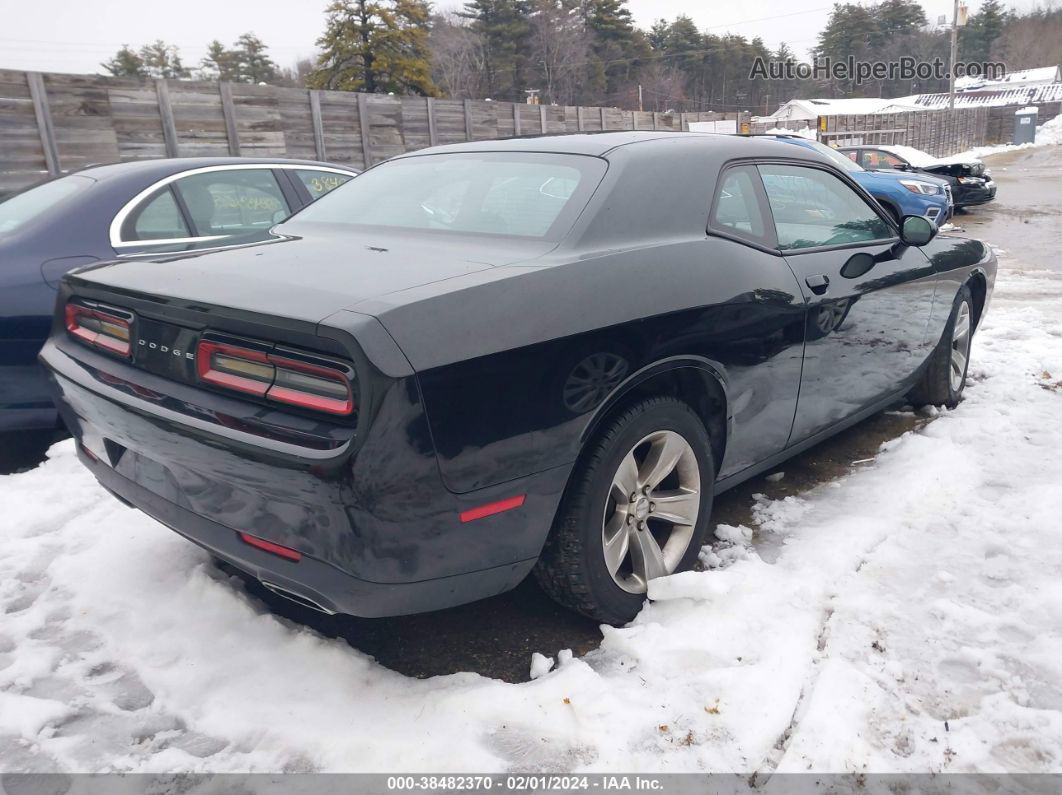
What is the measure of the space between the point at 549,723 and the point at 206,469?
3.69ft

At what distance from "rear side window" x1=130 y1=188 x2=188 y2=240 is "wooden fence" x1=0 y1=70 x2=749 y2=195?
11.7 ft

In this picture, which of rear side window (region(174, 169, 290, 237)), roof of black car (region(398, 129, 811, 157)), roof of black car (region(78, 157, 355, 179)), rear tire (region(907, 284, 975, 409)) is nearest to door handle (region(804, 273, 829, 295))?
roof of black car (region(398, 129, 811, 157))

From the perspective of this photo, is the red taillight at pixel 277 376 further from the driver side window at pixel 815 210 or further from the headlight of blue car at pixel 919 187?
the headlight of blue car at pixel 919 187


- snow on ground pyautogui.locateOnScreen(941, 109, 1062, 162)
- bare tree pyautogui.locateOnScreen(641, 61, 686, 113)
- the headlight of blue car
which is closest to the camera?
the headlight of blue car

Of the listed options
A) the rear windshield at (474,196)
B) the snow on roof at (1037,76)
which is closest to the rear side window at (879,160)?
the rear windshield at (474,196)

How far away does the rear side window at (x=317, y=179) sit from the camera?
5172 mm

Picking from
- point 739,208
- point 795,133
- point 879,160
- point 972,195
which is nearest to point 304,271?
point 739,208

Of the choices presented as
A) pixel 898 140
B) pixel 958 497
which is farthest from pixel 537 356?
pixel 898 140

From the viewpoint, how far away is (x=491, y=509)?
80.7 inches

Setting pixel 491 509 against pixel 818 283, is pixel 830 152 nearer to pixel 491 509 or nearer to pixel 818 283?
pixel 818 283

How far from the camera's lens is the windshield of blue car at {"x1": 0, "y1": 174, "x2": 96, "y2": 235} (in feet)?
13.1

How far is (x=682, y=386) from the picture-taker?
2.72 m

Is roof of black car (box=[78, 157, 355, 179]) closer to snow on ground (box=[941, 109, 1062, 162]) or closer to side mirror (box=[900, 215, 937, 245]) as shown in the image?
side mirror (box=[900, 215, 937, 245])

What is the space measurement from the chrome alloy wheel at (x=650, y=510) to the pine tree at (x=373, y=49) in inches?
1593
